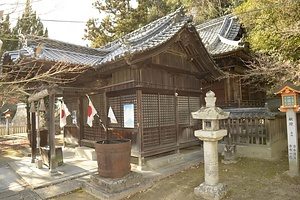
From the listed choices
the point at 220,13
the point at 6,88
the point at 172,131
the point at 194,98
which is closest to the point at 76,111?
the point at 6,88

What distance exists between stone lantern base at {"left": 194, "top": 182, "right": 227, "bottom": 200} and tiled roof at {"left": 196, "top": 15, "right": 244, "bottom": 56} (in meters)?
7.62

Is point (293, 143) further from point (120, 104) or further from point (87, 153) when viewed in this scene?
point (87, 153)

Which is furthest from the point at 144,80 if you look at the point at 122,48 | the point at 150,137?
the point at 150,137

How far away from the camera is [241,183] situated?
6.35 meters

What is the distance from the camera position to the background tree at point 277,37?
24.7ft

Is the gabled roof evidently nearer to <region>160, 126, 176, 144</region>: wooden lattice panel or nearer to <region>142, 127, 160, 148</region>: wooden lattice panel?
<region>142, 127, 160, 148</region>: wooden lattice panel

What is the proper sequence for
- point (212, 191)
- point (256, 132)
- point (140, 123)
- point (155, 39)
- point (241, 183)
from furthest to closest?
point (256, 132), point (140, 123), point (155, 39), point (241, 183), point (212, 191)

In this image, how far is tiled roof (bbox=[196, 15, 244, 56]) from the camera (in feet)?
37.6

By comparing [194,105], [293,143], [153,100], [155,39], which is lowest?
[293,143]

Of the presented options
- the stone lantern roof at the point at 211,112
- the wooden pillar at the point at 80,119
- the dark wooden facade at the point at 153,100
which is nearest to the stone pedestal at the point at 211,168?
the stone lantern roof at the point at 211,112

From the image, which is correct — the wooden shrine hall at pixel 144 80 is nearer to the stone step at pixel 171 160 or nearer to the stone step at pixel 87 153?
the stone step at pixel 171 160

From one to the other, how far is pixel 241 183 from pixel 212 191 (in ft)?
5.00

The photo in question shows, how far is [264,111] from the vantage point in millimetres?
8828

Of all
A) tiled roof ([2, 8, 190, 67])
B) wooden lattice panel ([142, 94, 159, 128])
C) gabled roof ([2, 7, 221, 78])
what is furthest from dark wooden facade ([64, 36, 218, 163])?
tiled roof ([2, 8, 190, 67])
